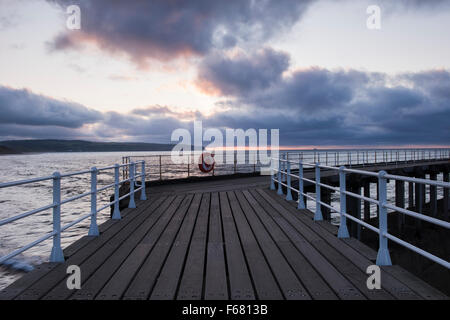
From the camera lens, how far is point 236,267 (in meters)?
3.13

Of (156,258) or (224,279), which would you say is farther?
(156,258)

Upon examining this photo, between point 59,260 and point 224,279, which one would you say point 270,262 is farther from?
point 59,260

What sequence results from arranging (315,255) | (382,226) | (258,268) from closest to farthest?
(258,268), (382,226), (315,255)

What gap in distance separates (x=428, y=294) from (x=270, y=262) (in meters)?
1.46

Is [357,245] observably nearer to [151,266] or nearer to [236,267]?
[236,267]

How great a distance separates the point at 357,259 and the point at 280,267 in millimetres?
976

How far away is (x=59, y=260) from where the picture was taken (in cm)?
339

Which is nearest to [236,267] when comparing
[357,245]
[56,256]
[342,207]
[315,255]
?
[315,255]

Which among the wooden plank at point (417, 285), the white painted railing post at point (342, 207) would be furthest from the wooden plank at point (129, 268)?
the white painted railing post at point (342, 207)

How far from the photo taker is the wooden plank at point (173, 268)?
2535 millimetres

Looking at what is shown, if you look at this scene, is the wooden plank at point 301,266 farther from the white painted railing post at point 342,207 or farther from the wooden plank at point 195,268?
the wooden plank at point 195,268

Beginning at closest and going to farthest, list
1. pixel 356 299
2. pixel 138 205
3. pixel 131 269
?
pixel 356 299, pixel 131 269, pixel 138 205

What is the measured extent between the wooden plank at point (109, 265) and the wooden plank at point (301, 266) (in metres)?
1.90
